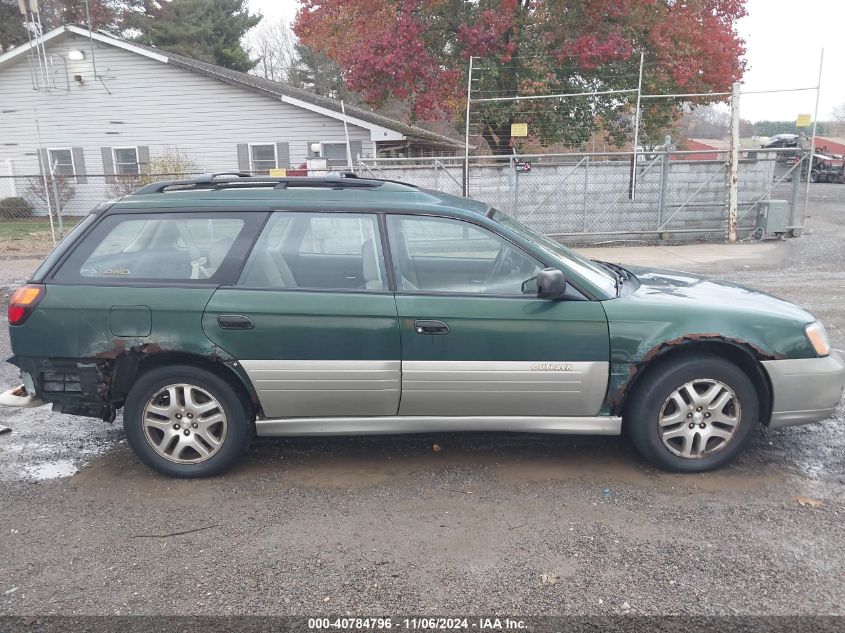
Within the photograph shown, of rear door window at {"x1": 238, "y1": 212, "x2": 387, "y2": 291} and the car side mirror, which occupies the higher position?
rear door window at {"x1": 238, "y1": 212, "x2": 387, "y2": 291}

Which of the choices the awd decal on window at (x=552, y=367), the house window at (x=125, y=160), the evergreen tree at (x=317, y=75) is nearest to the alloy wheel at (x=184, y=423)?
the awd decal on window at (x=552, y=367)

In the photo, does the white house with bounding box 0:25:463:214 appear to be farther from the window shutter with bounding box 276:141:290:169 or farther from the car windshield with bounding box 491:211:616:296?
the car windshield with bounding box 491:211:616:296

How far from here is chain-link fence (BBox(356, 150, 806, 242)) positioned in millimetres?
13773

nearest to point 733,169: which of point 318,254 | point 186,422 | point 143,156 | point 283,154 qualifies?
point 318,254

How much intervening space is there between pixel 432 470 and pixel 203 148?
18526 mm

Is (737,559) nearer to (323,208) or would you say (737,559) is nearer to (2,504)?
(323,208)

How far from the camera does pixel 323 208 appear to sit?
12.7 ft

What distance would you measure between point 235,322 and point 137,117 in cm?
1919

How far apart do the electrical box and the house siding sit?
10810 millimetres

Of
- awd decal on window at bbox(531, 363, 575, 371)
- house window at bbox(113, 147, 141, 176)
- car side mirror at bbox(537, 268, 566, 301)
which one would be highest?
Answer: house window at bbox(113, 147, 141, 176)

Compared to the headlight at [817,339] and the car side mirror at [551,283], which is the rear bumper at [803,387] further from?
the car side mirror at [551,283]

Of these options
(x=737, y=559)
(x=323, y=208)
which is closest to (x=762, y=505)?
(x=737, y=559)

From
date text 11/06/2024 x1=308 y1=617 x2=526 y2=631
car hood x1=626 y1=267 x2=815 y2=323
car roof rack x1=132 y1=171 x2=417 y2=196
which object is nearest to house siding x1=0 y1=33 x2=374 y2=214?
car roof rack x1=132 y1=171 x2=417 y2=196

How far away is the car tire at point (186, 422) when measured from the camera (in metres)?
3.75
